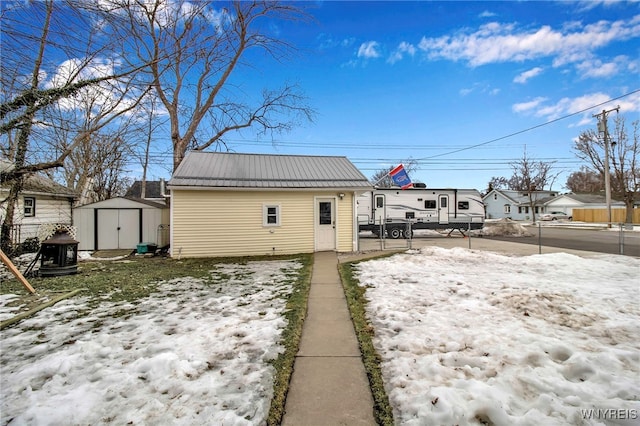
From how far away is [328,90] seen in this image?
15664 mm

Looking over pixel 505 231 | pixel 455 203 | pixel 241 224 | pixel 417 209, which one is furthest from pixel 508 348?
pixel 505 231

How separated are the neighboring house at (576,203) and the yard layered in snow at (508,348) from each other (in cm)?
5134

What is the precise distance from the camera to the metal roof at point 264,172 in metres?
10.3

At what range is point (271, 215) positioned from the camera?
1075 centimetres

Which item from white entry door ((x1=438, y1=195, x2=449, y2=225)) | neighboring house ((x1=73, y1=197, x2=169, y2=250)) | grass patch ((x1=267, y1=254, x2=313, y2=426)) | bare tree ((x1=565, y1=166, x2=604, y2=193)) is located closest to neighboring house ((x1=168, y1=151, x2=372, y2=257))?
neighboring house ((x1=73, y1=197, x2=169, y2=250))

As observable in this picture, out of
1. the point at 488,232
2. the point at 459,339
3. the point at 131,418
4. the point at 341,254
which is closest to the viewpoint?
the point at 131,418

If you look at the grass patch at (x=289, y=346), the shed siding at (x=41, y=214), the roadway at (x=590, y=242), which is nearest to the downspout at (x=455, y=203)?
the roadway at (x=590, y=242)

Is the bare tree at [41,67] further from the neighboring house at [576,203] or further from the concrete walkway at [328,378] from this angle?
the neighboring house at [576,203]

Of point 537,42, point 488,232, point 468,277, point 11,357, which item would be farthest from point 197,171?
point 488,232

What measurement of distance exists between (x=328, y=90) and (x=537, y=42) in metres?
9.16

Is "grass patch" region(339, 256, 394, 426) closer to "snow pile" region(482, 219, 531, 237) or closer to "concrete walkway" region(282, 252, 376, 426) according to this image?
"concrete walkway" region(282, 252, 376, 426)

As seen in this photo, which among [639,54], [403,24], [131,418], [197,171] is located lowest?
[131,418]

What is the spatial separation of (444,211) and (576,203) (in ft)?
143

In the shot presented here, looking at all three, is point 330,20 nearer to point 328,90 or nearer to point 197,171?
point 328,90
